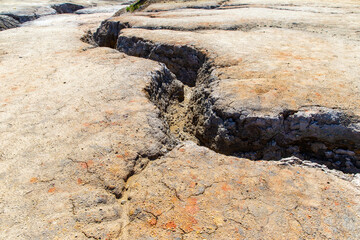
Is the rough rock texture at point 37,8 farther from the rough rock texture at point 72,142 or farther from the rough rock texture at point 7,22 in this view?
the rough rock texture at point 72,142

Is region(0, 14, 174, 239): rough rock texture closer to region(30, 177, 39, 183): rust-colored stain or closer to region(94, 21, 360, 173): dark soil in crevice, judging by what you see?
region(30, 177, 39, 183): rust-colored stain

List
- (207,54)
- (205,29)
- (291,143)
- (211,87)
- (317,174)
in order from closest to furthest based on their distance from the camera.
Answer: (317,174), (291,143), (211,87), (207,54), (205,29)

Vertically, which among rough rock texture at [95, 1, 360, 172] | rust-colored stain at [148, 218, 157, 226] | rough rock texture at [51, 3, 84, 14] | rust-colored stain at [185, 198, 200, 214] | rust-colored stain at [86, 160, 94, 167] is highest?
rough rock texture at [51, 3, 84, 14]

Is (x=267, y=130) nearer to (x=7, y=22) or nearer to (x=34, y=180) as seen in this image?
(x=34, y=180)

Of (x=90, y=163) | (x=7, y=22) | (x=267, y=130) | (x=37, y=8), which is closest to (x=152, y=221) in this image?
(x=90, y=163)

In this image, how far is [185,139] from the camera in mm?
2936

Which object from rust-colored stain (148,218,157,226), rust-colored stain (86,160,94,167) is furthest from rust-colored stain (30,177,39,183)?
rust-colored stain (148,218,157,226)

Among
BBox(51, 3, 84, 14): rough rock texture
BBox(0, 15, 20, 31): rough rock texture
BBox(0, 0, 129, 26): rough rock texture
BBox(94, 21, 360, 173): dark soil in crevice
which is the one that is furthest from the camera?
BBox(51, 3, 84, 14): rough rock texture

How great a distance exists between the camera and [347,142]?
7.51 feet

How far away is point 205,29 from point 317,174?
12.7 ft

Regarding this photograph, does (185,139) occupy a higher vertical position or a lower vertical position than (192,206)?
lower

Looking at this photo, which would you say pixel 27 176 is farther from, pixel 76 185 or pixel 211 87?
pixel 211 87

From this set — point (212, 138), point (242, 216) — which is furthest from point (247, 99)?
point (242, 216)

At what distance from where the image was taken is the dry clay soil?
156cm
